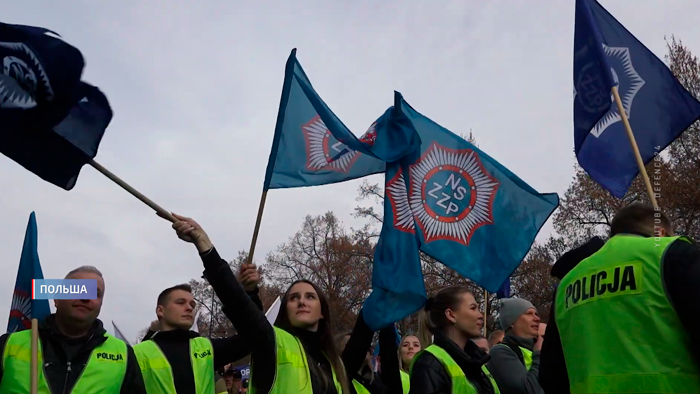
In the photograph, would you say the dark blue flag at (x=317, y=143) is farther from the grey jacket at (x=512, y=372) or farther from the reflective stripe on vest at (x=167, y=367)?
the grey jacket at (x=512, y=372)

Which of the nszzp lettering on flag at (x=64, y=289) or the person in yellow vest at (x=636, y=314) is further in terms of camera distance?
the nszzp lettering on flag at (x=64, y=289)

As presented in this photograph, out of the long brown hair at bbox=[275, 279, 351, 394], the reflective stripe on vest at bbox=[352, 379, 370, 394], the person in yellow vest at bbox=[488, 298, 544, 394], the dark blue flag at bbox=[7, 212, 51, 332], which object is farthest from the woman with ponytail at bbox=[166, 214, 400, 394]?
the dark blue flag at bbox=[7, 212, 51, 332]

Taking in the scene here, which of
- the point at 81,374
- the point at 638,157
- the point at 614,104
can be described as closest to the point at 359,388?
the point at 81,374

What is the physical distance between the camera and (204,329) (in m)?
59.2

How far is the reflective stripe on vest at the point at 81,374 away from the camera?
4.49 metres

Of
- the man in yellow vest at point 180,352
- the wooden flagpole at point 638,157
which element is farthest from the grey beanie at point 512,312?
the man in yellow vest at point 180,352

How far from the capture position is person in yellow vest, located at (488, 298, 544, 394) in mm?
5070

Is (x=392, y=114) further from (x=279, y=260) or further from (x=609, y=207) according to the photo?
(x=279, y=260)

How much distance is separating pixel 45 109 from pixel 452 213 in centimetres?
341

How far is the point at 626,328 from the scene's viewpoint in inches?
128

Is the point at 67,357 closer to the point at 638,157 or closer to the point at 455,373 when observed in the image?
the point at 455,373

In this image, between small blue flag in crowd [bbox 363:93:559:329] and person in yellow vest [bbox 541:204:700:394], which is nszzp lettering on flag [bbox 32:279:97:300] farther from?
person in yellow vest [bbox 541:204:700:394]

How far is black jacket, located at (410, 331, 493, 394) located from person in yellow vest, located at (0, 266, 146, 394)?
1.85 metres

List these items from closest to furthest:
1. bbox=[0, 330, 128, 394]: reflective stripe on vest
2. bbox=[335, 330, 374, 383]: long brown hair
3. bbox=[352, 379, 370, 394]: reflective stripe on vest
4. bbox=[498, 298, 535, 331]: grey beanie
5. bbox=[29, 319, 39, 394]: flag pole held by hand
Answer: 1. bbox=[29, 319, 39, 394]: flag pole held by hand
2. bbox=[0, 330, 128, 394]: reflective stripe on vest
3. bbox=[498, 298, 535, 331]: grey beanie
4. bbox=[352, 379, 370, 394]: reflective stripe on vest
5. bbox=[335, 330, 374, 383]: long brown hair
